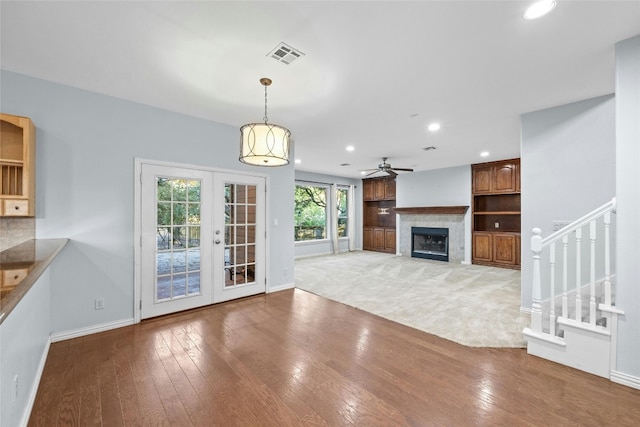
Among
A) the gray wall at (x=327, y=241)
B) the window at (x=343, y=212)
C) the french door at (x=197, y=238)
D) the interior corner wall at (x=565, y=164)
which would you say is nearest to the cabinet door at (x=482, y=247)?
the interior corner wall at (x=565, y=164)

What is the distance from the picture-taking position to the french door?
3361mm

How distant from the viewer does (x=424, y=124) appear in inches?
161

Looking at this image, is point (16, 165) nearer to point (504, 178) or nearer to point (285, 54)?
point (285, 54)

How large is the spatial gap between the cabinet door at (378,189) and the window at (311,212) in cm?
177

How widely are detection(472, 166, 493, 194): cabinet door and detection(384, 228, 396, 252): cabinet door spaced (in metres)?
2.83

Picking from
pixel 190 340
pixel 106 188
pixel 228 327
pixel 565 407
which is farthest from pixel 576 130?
pixel 106 188

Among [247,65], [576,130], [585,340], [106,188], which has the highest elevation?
[247,65]

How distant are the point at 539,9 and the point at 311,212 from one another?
7.65 metres

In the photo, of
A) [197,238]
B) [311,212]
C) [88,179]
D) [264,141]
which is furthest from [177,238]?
[311,212]

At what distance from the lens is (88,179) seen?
2949 millimetres

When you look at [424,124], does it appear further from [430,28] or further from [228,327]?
[228,327]

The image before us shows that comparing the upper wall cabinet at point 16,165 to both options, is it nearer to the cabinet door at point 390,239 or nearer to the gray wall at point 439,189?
the gray wall at point 439,189

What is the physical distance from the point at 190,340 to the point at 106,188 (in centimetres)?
196

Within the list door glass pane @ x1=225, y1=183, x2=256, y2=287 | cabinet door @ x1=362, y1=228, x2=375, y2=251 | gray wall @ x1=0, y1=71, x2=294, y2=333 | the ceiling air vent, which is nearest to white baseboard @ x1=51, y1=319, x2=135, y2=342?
gray wall @ x1=0, y1=71, x2=294, y2=333
